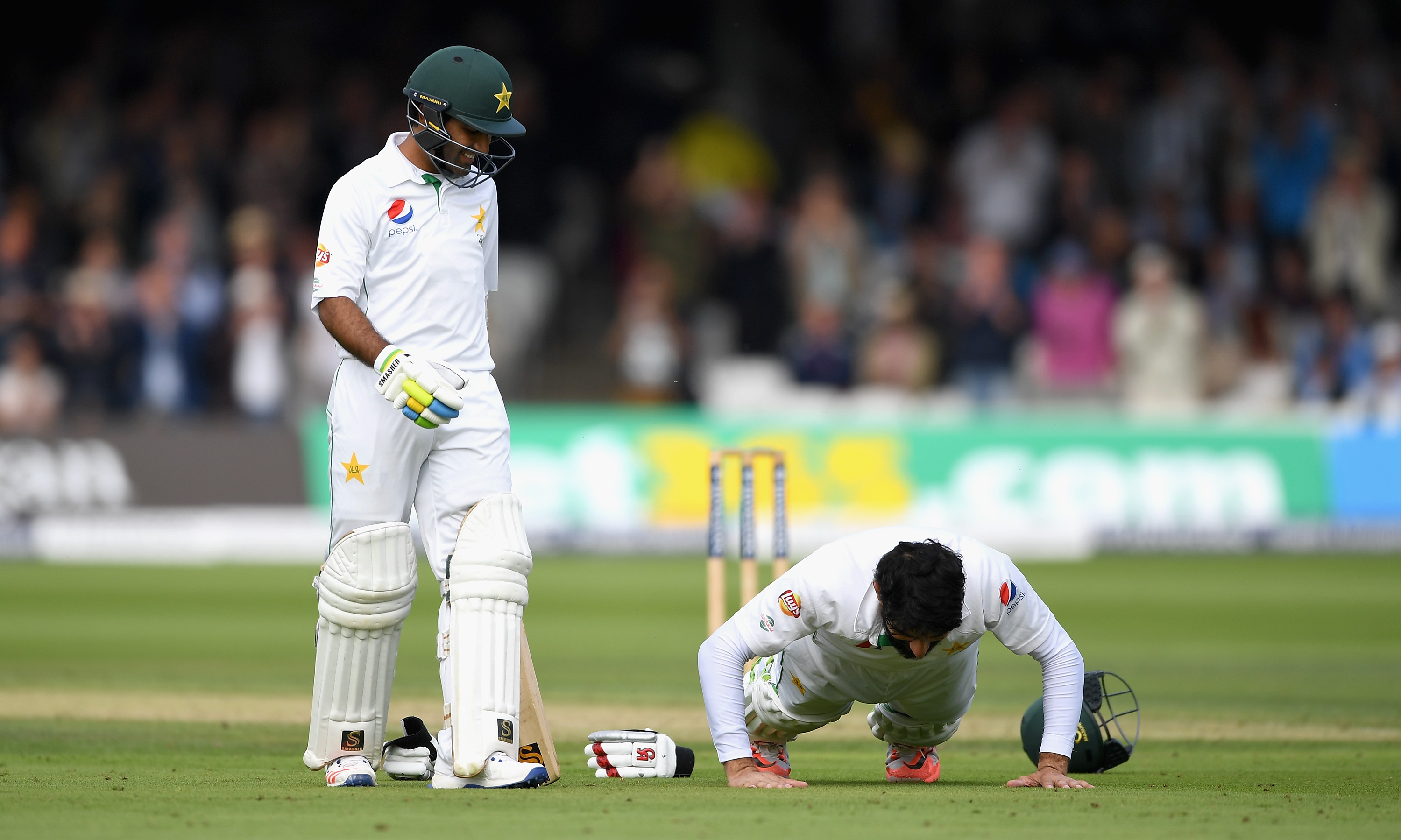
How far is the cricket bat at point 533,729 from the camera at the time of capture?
4980 mm

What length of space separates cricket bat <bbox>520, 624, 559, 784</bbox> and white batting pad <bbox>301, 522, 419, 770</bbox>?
348 millimetres

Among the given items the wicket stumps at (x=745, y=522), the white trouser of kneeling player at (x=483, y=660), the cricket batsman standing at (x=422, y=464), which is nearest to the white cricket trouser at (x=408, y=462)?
the cricket batsman standing at (x=422, y=464)

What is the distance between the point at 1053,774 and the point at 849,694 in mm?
576

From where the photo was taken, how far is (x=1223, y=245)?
15945 millimetres

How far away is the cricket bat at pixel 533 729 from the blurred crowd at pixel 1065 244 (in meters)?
9.88

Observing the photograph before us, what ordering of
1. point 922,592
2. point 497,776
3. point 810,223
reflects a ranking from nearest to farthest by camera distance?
point 922,592, point 497,776, point 810,223

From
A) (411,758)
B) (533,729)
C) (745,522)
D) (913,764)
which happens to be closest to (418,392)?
(533,729)

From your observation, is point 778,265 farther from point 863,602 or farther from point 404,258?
point 863,602

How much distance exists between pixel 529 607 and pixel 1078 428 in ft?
15.7

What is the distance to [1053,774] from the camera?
4.86m

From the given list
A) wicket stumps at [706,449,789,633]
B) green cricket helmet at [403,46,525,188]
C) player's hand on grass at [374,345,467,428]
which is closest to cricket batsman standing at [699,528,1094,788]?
player's hand on grass at [374,345,467,428]

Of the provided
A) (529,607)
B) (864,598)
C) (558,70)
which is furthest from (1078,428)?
(864,598)

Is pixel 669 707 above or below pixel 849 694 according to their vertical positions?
below

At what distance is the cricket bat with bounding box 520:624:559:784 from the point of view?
498cm
